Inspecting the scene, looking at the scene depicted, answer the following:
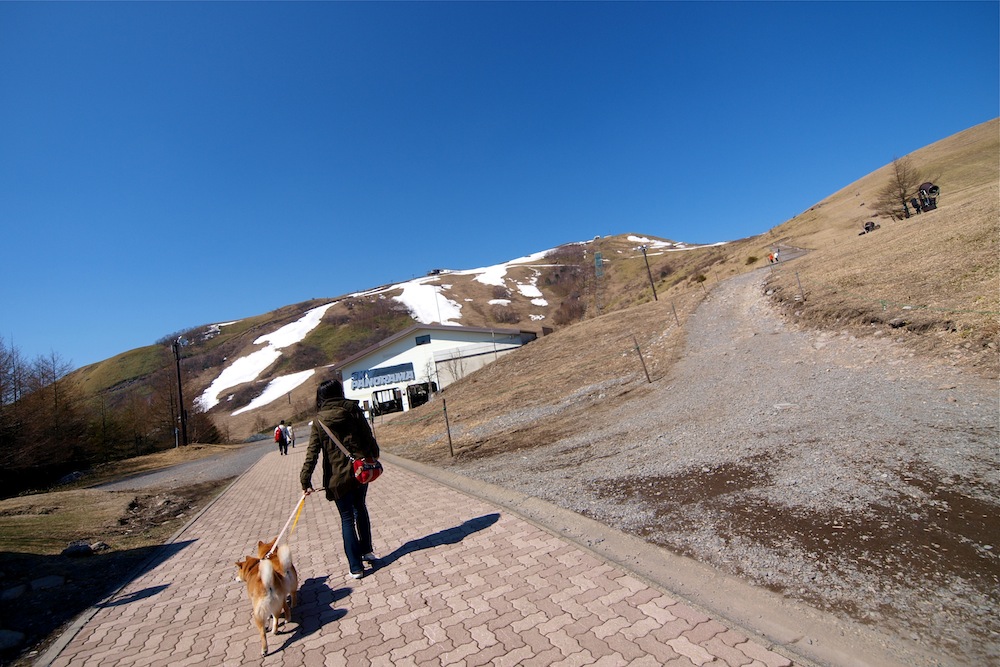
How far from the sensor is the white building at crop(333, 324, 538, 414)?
3941 cm

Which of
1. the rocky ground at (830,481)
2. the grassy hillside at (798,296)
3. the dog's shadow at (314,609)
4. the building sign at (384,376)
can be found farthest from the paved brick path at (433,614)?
the building sign at (384,376)

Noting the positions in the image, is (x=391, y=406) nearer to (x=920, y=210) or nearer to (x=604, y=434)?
(x=604, y=434)

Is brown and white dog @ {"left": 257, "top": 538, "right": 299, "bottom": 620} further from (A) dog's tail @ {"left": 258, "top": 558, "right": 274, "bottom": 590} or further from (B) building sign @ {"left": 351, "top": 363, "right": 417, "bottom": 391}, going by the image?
(B) building sign @ {"left": 351, "top": 363, "right": 417, "bottom": 391}

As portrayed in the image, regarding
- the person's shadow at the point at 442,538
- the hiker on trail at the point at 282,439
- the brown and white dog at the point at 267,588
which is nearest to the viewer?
the brown and white dog at the point at 267,588

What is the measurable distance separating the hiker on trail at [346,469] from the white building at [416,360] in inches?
1366

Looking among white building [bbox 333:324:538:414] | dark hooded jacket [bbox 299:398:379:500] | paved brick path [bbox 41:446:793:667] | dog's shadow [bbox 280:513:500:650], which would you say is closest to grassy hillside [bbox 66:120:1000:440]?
paved brick path [bbox 41:446:793:667]

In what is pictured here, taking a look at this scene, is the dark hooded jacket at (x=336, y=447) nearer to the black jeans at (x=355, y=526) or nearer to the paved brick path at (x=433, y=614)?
the black jeans at (x=355, y=526)

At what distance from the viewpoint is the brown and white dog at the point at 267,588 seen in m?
3.09

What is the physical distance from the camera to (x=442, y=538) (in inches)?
192

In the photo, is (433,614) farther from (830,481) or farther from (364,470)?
(830,481)

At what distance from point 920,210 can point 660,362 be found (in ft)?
114

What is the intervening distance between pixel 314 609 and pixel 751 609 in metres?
3.17

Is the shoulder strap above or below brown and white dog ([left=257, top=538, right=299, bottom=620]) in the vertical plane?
above

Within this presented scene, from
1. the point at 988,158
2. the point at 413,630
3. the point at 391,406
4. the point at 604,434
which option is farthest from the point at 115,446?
the point at 988,158
